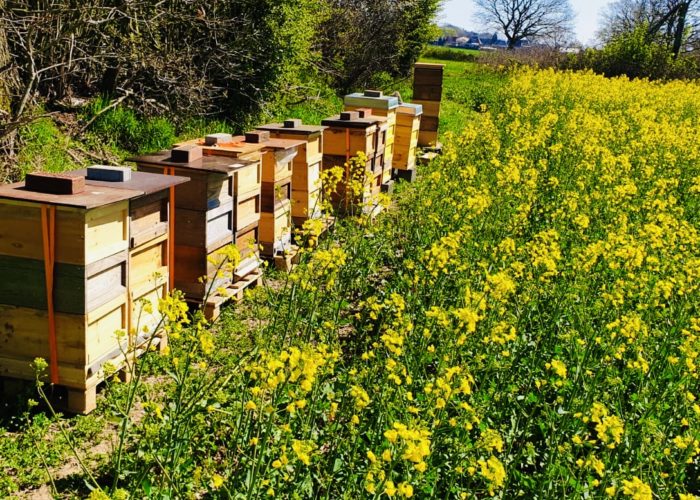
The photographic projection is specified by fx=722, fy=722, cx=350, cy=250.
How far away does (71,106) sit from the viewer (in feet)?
28.2

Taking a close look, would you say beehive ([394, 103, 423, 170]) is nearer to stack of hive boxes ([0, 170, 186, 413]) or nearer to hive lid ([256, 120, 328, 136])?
hive lid ([256, 120, 328, 136])

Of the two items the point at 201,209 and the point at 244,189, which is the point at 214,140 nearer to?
the point at 244,189

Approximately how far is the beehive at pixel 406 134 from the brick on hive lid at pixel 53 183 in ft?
23.3

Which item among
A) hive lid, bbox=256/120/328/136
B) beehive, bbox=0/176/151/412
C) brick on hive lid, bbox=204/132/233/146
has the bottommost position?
beehive, bbox=0/176/151/412

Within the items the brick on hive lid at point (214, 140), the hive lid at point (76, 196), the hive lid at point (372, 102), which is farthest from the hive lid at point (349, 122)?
the hive lid at point (76, 196)

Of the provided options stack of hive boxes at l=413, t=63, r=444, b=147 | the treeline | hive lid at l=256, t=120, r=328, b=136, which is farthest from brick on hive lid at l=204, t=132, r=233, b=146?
stack of hive boxes at l=413, t=63, r=444, b=147

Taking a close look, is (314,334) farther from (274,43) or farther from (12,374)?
(274,43)

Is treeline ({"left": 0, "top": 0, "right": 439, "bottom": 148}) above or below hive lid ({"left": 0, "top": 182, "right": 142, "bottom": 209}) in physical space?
above

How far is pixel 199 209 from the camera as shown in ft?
16.9

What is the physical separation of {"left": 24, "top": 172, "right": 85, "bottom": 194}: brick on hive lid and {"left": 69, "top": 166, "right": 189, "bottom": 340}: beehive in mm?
356

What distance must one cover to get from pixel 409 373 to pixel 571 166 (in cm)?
619

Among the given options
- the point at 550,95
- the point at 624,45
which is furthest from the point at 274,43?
the point at 624,45

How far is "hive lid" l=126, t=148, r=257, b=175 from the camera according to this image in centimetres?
512

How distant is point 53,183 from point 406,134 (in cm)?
730
